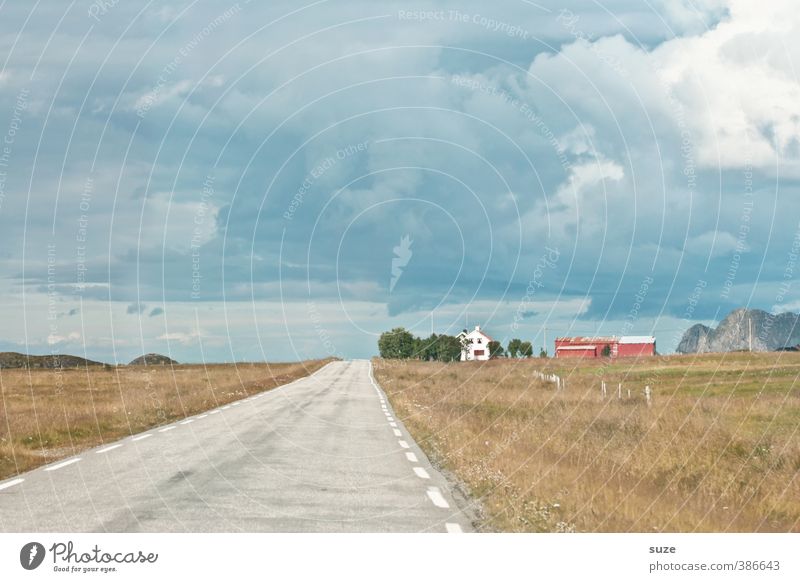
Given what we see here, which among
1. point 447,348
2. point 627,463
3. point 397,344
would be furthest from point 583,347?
point 627,463

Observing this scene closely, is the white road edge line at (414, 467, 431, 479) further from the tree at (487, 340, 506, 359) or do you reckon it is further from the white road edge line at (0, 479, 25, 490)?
A: the tree at (487, 340, 506, 359)

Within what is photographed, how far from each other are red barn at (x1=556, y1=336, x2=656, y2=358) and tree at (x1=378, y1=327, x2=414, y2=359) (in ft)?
109

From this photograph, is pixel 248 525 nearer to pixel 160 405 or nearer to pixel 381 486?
pixel 381 486

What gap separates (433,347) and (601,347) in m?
28.2

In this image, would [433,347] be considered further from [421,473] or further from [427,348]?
[421,473]

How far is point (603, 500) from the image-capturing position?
10266 millimetres

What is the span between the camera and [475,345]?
530 ft

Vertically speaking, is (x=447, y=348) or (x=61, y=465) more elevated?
(x=447, y=348)

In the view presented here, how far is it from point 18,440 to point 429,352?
133m

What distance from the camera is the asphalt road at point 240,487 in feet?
28.7

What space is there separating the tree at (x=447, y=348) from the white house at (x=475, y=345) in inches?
144

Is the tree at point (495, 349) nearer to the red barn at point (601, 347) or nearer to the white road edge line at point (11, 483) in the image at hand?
the red barn at point (601, 347)
